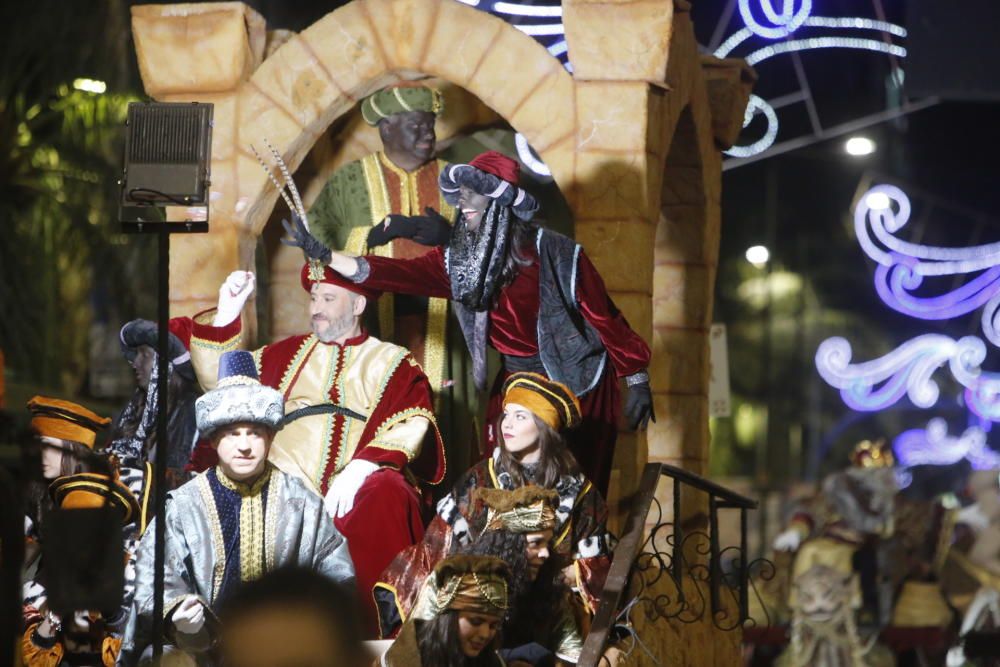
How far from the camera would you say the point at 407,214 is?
9406 millimetres

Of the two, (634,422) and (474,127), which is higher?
(474,127)

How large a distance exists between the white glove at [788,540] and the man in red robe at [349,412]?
15.0 ft

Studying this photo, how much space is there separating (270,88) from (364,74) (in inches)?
17.3

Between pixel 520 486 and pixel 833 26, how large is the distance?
18.7 ft

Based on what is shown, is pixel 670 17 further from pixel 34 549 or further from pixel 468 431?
pixel 34 549

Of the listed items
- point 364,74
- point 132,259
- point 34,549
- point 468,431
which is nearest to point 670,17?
point 364,74

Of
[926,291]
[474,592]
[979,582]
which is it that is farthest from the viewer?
[926,291]

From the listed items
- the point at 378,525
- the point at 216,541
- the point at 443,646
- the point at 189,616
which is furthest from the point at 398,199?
the point at 443,646

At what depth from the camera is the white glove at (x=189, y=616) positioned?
6.98 meters

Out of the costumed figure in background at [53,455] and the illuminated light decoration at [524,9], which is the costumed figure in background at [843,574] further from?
the costumed figure in background at [53,455]

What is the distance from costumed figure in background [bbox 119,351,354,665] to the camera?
7.21 metres

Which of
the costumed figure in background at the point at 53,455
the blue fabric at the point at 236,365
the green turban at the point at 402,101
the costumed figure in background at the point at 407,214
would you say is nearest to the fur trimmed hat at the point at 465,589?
the blue fabric at the point at 236,365

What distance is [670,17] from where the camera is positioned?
8844 millimetres

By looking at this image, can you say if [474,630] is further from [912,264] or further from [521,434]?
[912,264]
